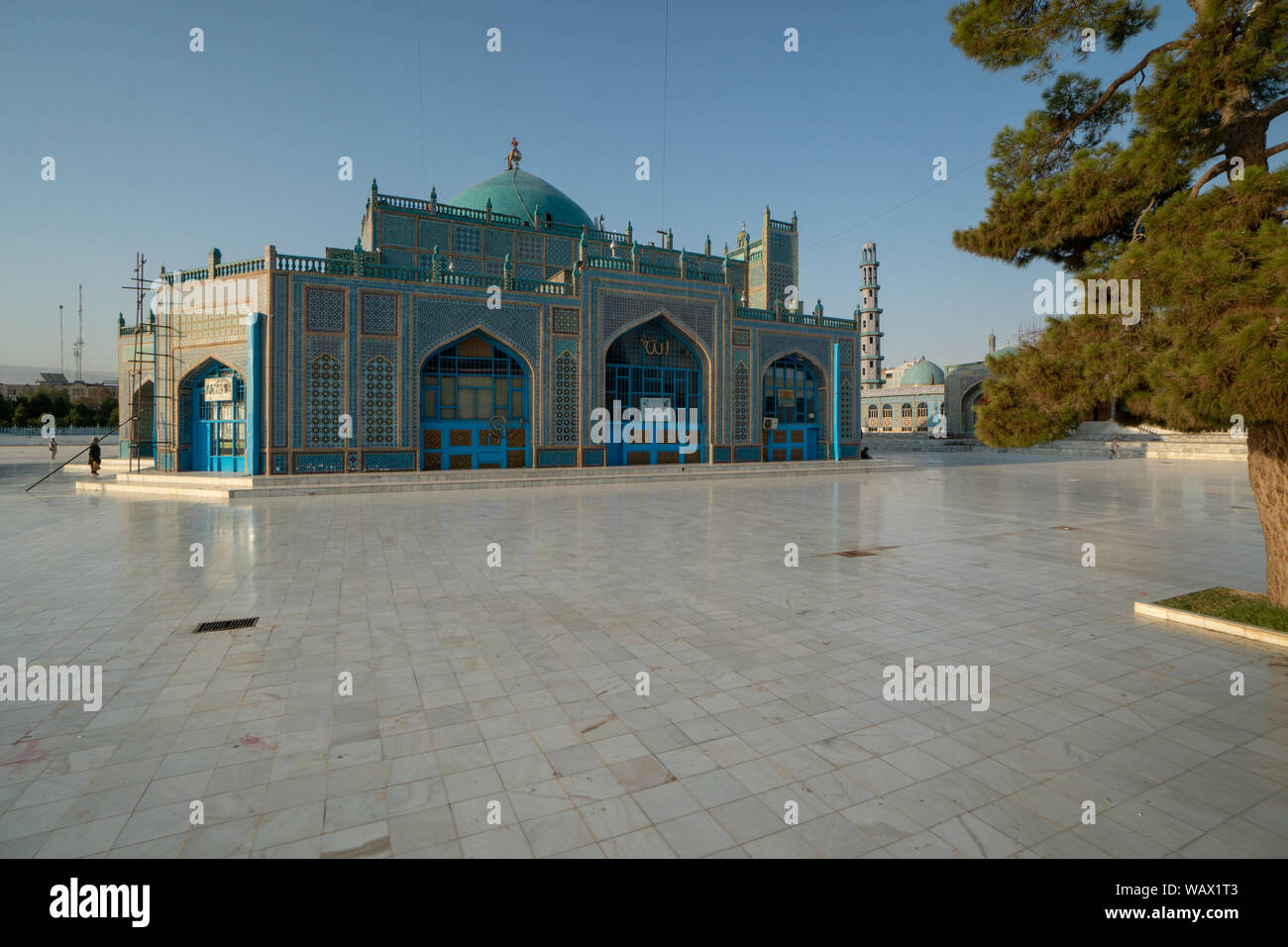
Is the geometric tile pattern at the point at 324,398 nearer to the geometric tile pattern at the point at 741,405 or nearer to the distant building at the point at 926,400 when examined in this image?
the geometric tile pattern at the point at 741,405

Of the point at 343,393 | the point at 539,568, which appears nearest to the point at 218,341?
the point at 343,393

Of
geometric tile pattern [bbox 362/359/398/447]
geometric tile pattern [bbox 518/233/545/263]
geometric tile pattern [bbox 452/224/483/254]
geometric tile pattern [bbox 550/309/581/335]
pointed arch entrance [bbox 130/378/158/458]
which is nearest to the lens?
geometric tile pattern [bbox 362/359/398/447]

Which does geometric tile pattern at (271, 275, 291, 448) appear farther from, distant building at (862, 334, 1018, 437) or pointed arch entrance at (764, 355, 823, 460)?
distant building at (862, 334, 1018, 437)

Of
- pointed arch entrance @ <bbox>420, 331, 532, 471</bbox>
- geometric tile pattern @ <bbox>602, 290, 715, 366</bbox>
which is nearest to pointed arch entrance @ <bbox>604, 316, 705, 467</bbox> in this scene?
geometric tile pattern @ <bbox>602, 290, 715, 366</bbox>

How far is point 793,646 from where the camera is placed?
5.23m

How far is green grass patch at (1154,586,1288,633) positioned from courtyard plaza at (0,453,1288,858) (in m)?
0.49

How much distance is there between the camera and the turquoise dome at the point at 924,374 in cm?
6053

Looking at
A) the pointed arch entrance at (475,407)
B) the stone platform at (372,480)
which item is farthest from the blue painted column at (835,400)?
the pointed arch entrance at (475,407)

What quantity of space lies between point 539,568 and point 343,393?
46.5ft

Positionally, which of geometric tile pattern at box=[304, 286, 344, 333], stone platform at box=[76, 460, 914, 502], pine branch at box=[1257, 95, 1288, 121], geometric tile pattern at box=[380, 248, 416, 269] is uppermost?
geometric tile pattern at box=[380, 248, 416, 269]

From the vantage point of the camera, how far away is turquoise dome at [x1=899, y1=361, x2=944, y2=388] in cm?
6053

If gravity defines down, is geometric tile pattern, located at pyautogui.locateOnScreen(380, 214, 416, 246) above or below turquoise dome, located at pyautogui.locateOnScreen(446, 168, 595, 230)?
below

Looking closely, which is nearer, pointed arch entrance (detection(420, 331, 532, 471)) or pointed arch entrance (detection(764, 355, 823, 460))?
pointed arch entrance (detection(420, 331, 532, 471))

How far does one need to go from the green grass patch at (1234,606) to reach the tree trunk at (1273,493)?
184 millimetres
